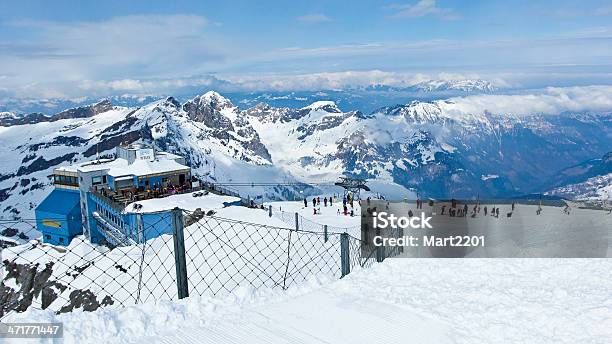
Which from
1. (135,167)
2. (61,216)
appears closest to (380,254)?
(135,167)

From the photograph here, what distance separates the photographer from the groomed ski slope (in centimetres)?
697

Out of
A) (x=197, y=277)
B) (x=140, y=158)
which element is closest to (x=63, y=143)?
(x=140, y=158)

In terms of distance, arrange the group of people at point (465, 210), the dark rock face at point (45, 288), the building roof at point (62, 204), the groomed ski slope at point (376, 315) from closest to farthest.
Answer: the groomed ski slope at point (376, 315)
the group of people at point (465, 210)
the dark rock face at point (45, 288)
the building roof at point (62, 204)

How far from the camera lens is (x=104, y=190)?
52188mm

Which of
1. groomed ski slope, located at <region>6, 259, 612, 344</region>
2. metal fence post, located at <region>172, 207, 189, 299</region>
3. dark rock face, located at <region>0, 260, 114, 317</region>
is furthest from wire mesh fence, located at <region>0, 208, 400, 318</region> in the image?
groomed ski slope, located at <region>6, 259, 612, 344</region>

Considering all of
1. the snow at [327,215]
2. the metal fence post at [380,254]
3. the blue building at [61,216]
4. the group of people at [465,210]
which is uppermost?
the metal fence post at [380,254]

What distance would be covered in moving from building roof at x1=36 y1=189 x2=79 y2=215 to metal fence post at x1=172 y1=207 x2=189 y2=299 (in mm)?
52486

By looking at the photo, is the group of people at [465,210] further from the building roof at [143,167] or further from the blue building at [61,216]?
the blue building at [61,216]

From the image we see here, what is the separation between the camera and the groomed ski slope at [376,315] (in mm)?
6969

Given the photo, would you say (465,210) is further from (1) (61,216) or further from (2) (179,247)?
(1) (61,216)

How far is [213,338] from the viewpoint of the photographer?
6918 millimetres

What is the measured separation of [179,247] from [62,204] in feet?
180

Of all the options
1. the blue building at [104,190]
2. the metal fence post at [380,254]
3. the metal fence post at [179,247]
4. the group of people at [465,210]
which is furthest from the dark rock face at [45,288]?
the group of people at [465,210]

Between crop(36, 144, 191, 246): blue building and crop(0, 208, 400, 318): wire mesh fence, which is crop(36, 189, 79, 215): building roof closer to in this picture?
crop(36, 144, 191, 246): blue building
